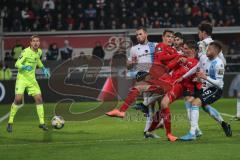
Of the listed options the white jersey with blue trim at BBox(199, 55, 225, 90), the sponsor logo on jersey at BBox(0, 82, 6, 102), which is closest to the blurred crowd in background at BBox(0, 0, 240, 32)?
the sponsor logo on jersey at BBox(0, 82, 6, 102)

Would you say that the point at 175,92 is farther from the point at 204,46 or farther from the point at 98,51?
the point at 98,51

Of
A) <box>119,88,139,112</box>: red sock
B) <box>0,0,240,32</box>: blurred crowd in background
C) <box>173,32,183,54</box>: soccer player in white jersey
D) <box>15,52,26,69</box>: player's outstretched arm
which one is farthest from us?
<box>0,0,240,32</box>: blurred crowd in background

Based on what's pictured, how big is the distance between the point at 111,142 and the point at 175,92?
5.22ft

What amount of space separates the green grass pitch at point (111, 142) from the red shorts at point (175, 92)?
86cm

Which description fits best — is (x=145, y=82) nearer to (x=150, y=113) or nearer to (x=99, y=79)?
(x=150, y=113)

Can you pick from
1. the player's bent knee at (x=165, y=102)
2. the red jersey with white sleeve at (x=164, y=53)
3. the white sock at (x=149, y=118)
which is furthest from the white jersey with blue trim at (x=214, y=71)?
the white sock at (x=149, y=118)

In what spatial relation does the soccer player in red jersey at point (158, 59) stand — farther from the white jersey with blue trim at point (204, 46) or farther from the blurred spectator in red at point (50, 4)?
the blurred spectator in red at point (50, 4)

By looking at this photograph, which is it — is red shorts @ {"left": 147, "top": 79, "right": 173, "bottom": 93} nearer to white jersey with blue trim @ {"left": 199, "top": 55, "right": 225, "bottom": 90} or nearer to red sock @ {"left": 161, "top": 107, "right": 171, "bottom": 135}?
red sock @ {"left": 161, "top": 107, "right": 171, "bottom": 135}

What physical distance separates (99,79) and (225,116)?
300 inches

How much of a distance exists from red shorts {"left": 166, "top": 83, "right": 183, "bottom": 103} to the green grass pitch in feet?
2.83

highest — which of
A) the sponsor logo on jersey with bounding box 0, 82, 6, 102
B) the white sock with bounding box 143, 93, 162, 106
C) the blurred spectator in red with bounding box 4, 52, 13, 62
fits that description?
the blurred spectator in red with bounding box 4, 52, 13, 62

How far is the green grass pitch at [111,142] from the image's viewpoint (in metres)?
9.52

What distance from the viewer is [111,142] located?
11.3m

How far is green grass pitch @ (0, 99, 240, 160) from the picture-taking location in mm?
9523
